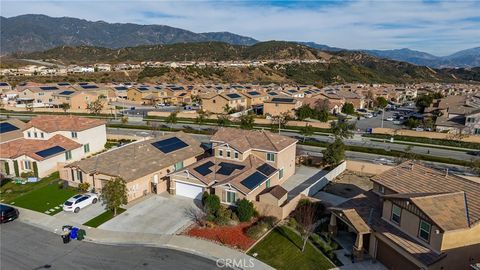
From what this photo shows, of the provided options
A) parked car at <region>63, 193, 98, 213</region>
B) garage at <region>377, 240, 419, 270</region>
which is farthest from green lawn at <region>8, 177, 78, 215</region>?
garage at <region>377, 240, 419, 270</region>

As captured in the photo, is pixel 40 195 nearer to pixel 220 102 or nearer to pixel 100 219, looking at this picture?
pixel 100 219

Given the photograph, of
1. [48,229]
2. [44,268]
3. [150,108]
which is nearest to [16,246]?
[48,229]

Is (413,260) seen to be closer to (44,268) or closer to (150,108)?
(44,268)

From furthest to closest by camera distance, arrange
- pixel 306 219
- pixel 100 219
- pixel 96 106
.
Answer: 1. pixel 96 106
2. pixel 100 219
3. pixel 306 219

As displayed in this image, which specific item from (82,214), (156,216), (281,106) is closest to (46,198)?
(82,214)

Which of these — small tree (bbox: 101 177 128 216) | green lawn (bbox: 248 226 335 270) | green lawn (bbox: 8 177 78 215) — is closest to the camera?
Answer: green lawn (bbox: 248 226 335 270)

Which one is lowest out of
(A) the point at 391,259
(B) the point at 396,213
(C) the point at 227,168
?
(A) the point at 391,259

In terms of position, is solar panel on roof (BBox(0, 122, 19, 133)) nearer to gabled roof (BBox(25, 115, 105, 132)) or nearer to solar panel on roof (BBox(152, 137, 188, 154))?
gabled roof (BBox(25, 115, 105, 132))
